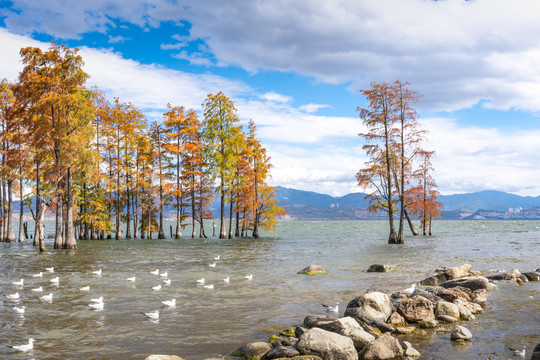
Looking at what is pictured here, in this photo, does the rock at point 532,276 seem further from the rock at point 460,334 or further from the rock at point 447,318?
the rock at point 460,334

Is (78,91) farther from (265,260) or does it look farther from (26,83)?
(265,260)

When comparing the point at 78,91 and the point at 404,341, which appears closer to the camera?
the point at 404,341

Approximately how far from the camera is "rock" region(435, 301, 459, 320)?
1291 cm

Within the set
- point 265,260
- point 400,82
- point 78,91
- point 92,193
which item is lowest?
point 265,260

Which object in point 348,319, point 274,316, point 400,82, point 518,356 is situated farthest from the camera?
point 400,82

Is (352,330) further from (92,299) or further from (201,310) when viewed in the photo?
(92,299)

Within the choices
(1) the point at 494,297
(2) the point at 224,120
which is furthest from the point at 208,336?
(2) the point at 224,120

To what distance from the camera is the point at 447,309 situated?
42.7 feet

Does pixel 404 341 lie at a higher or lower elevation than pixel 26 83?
lower

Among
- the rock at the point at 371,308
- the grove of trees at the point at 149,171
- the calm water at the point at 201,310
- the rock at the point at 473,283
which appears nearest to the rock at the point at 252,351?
the calm water at the point at 201,310

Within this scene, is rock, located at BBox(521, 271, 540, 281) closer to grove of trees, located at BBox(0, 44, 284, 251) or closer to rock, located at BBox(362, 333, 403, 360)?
rock, located at BBox(362, 333, 403, 360)

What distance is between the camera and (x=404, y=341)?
408 inches

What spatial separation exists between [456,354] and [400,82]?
3999 centimetres

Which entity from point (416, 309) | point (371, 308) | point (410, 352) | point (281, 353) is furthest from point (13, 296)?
point (416, 309)
